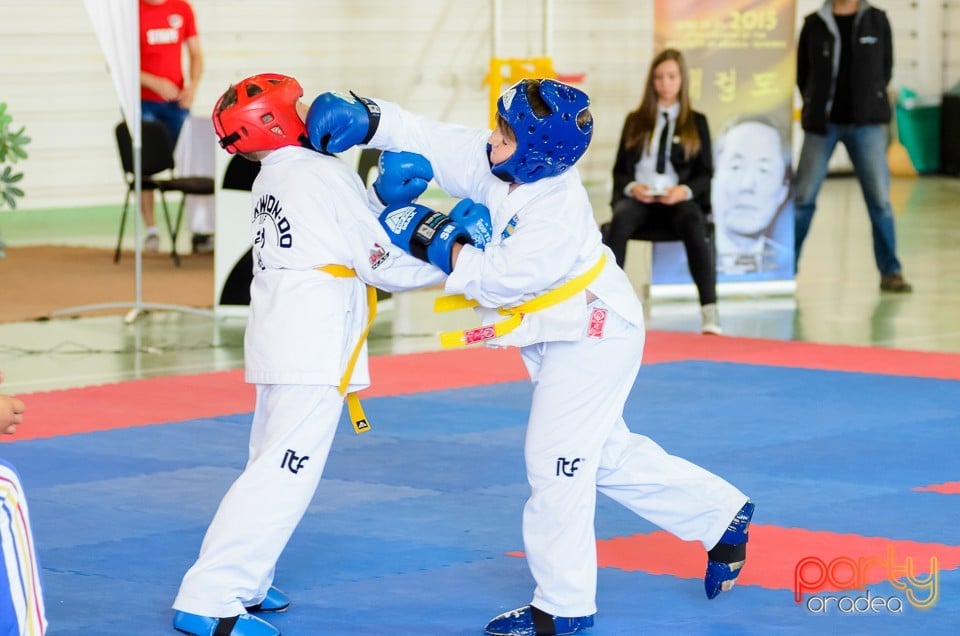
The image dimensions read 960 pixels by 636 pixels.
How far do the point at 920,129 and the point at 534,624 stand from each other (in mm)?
17082

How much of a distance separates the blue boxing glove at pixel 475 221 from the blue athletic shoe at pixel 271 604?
103 centimetres

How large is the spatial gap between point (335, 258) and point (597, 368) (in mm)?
693

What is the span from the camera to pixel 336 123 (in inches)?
149

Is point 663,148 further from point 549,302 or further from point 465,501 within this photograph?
point 549,302

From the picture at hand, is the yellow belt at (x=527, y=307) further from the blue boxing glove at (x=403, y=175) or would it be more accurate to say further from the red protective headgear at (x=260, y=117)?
the red protective headgear at (x=260, y=117)

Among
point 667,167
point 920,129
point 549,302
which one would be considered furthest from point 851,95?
point 920,129

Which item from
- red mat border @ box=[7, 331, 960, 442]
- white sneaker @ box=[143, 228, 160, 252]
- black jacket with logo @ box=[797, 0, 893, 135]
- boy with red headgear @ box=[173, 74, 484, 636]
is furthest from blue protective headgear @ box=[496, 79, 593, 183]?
white sneaker @ box=[143, 228, 160, 252]

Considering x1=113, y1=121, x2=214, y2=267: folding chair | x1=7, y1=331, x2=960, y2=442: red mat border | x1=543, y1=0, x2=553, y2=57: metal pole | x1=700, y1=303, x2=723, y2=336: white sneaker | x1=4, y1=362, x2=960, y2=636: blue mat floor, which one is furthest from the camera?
x1=543, y1=0, x2=553, y2=57: metal pole

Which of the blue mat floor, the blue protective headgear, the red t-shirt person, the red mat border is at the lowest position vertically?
the red mat border

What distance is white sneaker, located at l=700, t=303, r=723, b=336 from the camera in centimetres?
871

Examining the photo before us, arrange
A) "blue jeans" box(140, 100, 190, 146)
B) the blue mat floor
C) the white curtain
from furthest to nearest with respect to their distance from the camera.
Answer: "blue jeans" box(140, 100, 190, 146), the white curtain, the blue mat floor

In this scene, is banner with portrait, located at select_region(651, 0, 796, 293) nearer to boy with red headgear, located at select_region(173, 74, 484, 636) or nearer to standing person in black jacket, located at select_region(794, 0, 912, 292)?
standing person in black jacket, located at select_region(794, 0, 912, 292)

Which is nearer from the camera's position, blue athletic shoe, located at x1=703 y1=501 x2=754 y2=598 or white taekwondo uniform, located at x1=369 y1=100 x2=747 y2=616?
white taekwondo uniform, located at x1=369 y1=100 x2=747 y2=616

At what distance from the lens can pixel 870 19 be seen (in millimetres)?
10242
